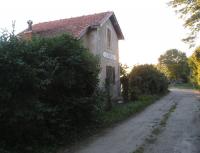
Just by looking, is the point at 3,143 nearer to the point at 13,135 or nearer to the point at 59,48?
the point at 13,135

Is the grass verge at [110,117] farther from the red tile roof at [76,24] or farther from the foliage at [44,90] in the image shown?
the red tile roof at [76,24]

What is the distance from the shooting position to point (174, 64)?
316 ft

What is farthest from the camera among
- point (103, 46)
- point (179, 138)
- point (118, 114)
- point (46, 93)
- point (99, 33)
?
point (103, 46)

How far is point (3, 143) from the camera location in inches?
328

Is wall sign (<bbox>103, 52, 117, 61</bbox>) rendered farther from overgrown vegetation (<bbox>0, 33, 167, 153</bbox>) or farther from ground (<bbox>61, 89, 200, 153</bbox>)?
overgrown vegetation (<bbox>0, 33, 167, 153</bbox>)

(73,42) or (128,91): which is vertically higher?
(73,42)

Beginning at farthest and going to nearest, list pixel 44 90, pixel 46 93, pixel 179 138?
pixel 179 138
pixel 46 93
pixel 44 90

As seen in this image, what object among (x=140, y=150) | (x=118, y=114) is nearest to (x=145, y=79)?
(x=118, y=114)

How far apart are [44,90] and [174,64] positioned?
9016cm

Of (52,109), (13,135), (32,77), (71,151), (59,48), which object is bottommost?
(71,151)

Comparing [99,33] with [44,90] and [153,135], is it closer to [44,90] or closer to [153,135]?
[153,135]

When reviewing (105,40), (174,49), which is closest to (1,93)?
(105,40)

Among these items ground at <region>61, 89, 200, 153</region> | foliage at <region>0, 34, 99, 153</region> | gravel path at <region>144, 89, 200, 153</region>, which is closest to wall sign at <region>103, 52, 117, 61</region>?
ground at <region>61, 89, 200, 153</region>

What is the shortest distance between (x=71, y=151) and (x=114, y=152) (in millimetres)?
1242
